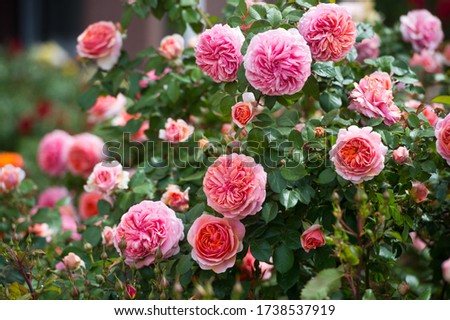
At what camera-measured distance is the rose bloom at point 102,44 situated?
1.93 meters

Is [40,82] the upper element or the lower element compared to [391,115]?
lower

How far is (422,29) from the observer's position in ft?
6.80

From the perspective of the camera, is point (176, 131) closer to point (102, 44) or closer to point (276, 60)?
point (102, 44)

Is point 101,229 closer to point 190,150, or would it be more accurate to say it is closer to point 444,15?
point 190,150

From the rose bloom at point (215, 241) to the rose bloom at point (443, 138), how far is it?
16.7 inches

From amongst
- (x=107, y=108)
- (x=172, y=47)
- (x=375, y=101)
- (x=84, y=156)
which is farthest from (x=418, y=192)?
(x=84, y=156)

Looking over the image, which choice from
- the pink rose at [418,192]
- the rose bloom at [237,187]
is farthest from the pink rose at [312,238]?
the pink rose at [418,192]

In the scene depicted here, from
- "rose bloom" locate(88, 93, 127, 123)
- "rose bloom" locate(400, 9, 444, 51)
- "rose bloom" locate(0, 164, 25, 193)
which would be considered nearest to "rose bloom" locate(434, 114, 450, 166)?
"rose bloom" locate(400, 9, 444, 51)

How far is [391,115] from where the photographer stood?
147 cm

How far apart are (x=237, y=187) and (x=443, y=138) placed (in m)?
0.42

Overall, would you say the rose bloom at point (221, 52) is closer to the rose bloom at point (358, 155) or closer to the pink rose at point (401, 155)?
the rose bloom at point (358, 155)

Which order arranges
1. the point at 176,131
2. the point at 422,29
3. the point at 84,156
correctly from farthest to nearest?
the point at 84,156
the point at 422,29
the point at 176,131
